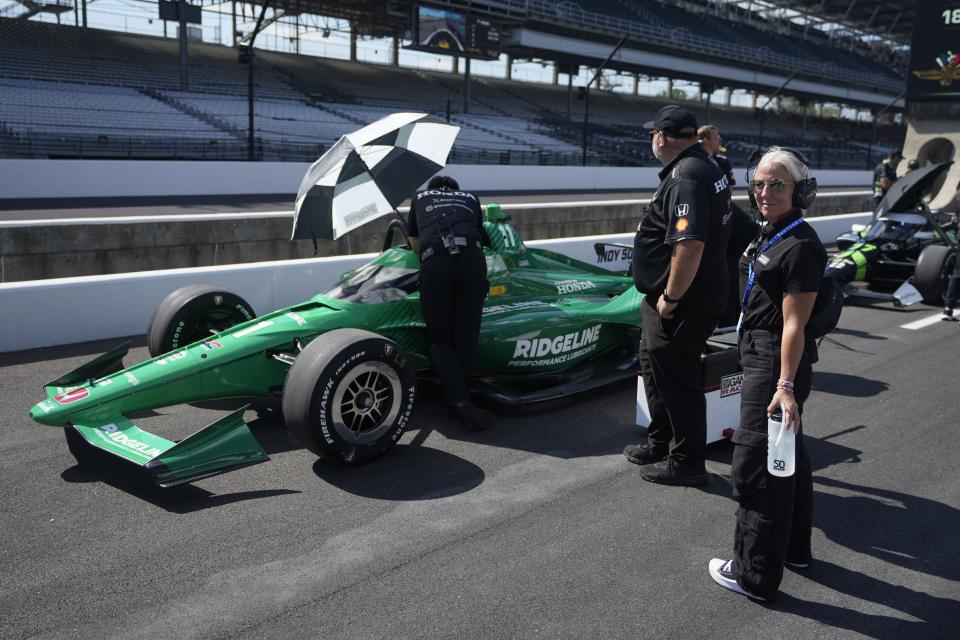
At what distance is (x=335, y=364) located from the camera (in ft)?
13.8

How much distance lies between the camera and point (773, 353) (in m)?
3.08

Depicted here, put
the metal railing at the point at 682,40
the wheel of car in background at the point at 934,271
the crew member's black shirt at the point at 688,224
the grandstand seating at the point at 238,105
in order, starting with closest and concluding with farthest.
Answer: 1. the crew member's black shirt at the point at 688,224
2. the wheel of car in background at the point at 934,271
3. the grandstand seating at the point at 238,105
4. the metal railing at the point at 682,40

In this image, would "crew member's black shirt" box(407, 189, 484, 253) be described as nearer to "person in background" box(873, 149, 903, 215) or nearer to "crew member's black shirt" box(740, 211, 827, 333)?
"crew member's black shirt" box(740, 211, 827, 333)

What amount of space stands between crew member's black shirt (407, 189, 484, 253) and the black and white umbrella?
0.39m

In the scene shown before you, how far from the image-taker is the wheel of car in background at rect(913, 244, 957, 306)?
9273mm

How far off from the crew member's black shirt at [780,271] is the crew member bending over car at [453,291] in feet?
7.09

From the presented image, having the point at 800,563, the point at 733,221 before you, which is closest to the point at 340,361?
the point at 800,563

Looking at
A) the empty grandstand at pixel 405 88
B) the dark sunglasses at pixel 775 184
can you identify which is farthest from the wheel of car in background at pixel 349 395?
the empty grandstand at pixel 405 88

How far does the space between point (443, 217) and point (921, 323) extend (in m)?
6.28

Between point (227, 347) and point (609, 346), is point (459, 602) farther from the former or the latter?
point (609, 346)

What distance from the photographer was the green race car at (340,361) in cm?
414

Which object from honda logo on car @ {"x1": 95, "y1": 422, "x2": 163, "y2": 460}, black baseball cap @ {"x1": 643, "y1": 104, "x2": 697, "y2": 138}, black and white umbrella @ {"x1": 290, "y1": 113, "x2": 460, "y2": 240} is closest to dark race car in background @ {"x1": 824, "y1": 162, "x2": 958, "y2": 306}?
black and white umbrella @ {"x1": 290, "y1": 113, "x2": 460, "y2": 240}

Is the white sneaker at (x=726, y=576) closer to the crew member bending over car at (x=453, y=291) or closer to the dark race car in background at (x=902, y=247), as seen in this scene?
the crew member bending over car at (x=453, y=291)

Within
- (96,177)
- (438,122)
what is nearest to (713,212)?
(438,122)
